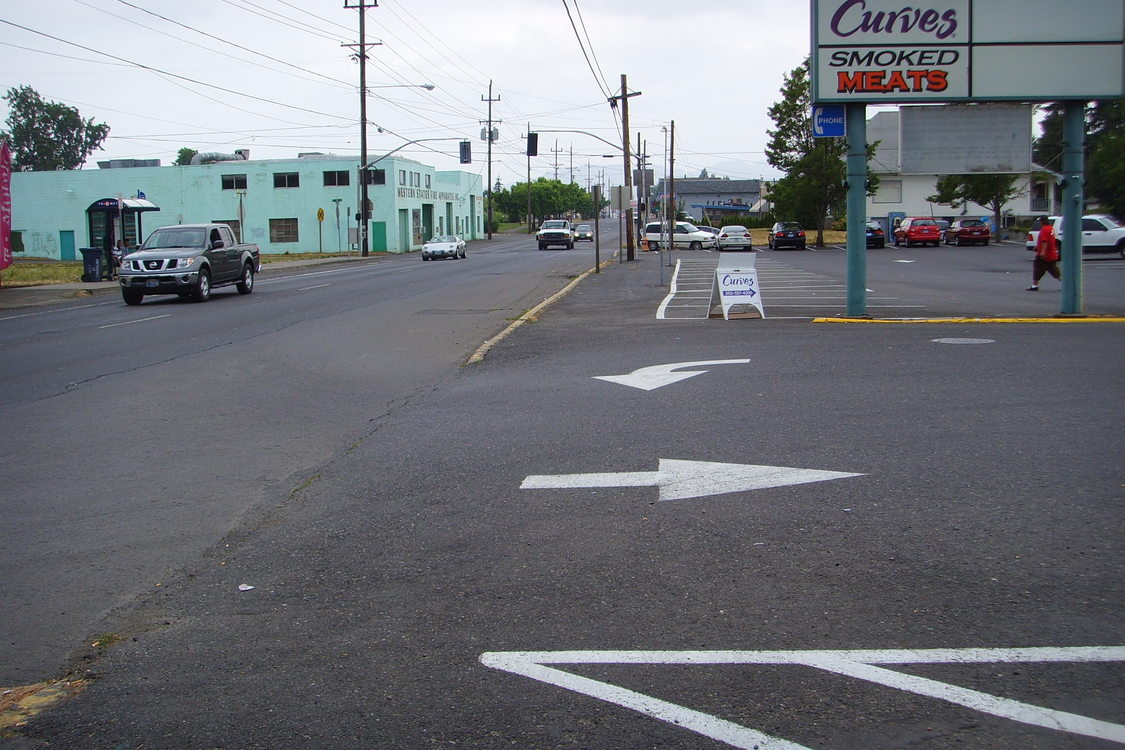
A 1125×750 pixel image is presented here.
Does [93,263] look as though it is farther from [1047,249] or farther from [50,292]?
[1047,249]

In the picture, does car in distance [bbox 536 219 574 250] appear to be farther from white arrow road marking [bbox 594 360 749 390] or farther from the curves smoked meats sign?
white arrow road marking [bbox 594 360 749 390]

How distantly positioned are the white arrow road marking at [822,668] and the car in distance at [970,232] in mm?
56028

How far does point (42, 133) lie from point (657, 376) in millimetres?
130147

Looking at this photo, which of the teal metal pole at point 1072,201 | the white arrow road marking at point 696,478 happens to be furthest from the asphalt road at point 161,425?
the teal metal pole at point 1072,201

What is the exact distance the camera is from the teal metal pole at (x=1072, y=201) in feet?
54.9

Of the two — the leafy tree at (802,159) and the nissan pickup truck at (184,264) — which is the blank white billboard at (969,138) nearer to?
the nissan pickup truck at (184,264)

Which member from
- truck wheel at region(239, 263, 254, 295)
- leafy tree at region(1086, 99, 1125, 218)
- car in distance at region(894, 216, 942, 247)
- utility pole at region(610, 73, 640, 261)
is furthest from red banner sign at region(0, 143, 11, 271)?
car in distance at region(894, 216, 942, 247)

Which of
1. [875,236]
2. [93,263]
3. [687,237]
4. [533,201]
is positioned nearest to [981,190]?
[875,236]

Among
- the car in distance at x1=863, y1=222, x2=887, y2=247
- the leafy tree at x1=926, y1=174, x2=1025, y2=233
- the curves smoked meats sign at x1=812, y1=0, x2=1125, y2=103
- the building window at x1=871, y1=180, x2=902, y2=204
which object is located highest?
the building window at x1=871, y1=180, x2=902, y2=204

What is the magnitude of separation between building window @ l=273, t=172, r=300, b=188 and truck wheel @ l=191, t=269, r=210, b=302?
51081 millimetres

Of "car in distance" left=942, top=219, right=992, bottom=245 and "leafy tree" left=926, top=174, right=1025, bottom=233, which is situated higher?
"leafy tree" left=926, top=174, right=1025, bottom=233

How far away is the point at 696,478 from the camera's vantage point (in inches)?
277

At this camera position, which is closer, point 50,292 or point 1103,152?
point 50,292

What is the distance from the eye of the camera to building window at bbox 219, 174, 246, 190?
74.1 metres
